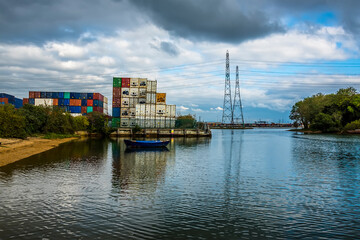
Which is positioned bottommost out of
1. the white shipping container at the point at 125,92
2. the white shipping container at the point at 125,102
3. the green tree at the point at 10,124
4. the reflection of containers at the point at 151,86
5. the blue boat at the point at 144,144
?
the blue boat at the point at 144,144

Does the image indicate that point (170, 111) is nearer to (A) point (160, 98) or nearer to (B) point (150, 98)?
(A) point (160, 98)

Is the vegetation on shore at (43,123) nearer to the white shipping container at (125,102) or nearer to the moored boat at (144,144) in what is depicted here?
the white shipping container at (125,102)

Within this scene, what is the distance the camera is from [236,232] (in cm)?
1130

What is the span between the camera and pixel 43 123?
211ft

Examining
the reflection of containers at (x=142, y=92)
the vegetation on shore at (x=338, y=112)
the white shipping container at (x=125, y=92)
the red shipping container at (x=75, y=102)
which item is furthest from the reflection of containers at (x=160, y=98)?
the vegetation on shore at (x=338, y=112)

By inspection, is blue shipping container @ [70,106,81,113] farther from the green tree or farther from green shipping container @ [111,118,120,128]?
the green tree

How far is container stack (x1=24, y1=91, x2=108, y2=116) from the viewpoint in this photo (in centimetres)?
11122

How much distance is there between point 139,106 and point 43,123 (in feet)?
101

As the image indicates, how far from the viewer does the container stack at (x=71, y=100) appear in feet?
365

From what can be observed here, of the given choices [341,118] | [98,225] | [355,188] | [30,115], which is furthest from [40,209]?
[341,118]

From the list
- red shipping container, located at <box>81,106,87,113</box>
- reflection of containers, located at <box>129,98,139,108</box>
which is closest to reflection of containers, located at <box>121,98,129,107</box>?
reflection of containers, located at <box>129,98,139,108</box>

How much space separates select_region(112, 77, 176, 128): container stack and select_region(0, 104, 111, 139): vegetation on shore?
24.4ft

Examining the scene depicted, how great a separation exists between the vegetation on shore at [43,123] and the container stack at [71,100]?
30.5 meters

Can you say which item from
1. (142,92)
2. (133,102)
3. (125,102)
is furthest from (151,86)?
(125,102)
